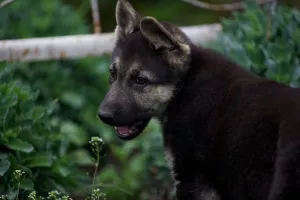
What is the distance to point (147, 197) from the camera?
8.70 metres

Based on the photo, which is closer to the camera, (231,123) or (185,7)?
(231,123)

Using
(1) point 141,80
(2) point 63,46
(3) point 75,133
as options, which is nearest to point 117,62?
(1) point 141,80

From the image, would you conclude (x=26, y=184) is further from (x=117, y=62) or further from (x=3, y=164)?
(x=117, y=62)

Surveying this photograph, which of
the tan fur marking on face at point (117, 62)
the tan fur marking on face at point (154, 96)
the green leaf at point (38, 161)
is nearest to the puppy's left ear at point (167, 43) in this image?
the tan fur marking on face at point (154, 96)

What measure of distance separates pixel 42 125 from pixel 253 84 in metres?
2.14

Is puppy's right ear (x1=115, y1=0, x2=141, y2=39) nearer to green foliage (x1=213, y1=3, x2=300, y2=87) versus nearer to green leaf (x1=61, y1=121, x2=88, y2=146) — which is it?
green foliage (x1=213, y1=3, x2=300, y2=87)

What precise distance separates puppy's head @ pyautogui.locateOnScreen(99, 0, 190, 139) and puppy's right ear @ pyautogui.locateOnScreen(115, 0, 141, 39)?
16cm

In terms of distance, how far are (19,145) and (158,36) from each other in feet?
5.10

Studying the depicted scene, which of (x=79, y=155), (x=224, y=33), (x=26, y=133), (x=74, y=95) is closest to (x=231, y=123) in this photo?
(x=26, y=133)

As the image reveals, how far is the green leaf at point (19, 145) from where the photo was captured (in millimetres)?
6398

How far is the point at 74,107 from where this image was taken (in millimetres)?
10445

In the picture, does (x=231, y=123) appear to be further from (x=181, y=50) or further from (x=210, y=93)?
(x=181, y=50)

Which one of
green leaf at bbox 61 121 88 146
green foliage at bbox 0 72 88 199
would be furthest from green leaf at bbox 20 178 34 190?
green leaf at bbox 61 121 88 146

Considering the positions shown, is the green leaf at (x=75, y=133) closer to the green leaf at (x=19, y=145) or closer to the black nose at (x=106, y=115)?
the green leaf at (x=19, y=145)
